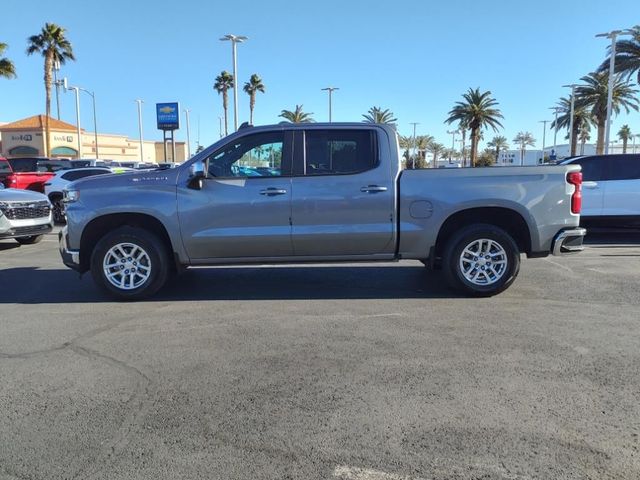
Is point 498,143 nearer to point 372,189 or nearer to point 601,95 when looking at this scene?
point 601,95

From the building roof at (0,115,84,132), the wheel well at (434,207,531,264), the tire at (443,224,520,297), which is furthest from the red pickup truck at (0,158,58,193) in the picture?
the building roof at (0,115,84,132)

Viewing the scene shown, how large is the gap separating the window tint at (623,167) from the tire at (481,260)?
19.8 feet

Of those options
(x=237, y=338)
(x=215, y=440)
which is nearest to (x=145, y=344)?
(x=237, y=338)

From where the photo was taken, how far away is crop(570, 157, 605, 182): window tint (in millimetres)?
11156

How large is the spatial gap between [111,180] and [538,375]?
5052 mm

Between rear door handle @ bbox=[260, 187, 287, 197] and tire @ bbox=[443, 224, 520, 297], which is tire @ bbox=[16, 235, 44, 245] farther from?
tire @ bbox=[443, 224, 520, 297]

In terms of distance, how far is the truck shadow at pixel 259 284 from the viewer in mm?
6758

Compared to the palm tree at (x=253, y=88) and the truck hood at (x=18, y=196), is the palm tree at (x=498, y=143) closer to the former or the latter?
the palm tree at (x=253, y=88)

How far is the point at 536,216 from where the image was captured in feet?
21.1

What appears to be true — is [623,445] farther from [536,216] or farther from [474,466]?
[536,216]

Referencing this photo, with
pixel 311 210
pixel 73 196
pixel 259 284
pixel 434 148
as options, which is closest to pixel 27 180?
pixel 73 196

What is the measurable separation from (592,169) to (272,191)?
7.92 metres

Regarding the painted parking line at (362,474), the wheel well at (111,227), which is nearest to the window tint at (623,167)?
the wheel well at (111,227)

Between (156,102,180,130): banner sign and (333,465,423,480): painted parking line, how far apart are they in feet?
183
